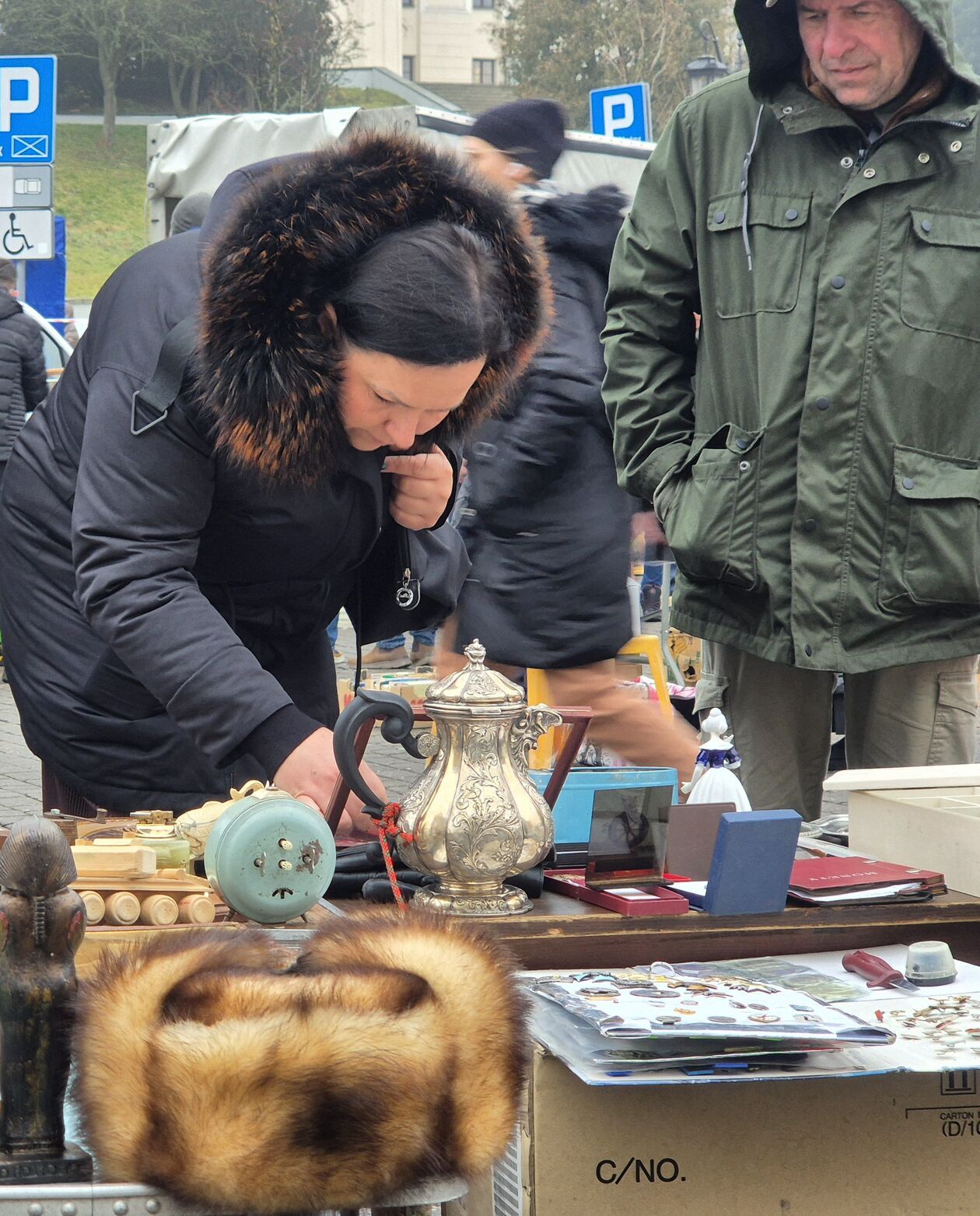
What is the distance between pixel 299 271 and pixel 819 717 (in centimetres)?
135

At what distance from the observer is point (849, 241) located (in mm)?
2592

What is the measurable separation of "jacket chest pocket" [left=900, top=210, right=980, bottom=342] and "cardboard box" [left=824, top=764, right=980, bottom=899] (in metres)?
0.77

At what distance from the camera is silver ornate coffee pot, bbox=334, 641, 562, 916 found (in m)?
1.75

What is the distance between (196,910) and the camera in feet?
5.45

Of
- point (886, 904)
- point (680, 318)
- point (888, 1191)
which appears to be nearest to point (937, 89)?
point (680, 318)

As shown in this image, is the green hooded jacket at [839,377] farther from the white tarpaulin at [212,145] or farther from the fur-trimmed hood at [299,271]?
the white tarpaulin at [212,145]

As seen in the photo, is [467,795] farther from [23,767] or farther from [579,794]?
[23,767]

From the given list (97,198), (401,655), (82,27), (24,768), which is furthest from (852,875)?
(82,27)

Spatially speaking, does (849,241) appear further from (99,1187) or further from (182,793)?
(99,1187)

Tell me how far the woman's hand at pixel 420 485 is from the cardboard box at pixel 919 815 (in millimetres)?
658

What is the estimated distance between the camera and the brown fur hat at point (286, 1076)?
3.62ft

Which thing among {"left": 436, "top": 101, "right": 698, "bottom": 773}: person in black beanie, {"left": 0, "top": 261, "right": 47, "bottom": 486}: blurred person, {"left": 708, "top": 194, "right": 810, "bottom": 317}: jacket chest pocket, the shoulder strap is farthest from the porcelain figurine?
{"left": 0, "top": 261, "right": 47, "bottom": 486}: blurred person

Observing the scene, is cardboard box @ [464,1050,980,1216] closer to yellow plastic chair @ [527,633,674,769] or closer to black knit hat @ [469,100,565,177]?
yellow plastic chair @ [527,633,674,769]

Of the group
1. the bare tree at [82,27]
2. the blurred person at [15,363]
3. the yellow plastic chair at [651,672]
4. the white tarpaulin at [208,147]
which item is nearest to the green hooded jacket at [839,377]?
the yellow plastic chair at [651,672]
